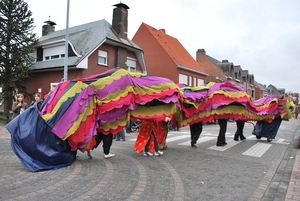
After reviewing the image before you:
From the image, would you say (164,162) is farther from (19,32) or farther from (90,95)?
(19,32)

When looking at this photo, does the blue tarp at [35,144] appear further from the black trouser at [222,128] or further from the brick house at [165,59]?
the brick house at [165,59]

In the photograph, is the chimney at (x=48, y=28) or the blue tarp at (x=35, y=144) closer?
the blue tarp at (x=35, y=144)

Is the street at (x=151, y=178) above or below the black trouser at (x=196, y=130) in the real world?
below

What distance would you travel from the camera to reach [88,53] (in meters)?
18.4

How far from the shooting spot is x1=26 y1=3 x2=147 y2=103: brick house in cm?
1920

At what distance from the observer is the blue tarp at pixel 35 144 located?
5262mm

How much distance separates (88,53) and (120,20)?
5961 millimetres

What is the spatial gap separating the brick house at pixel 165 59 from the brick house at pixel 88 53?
496 centimetres

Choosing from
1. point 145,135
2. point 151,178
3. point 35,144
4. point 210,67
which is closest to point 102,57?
point 145,135

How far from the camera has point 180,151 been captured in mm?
8203

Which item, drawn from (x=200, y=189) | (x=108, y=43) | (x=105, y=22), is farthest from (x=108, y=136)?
(x=105, y=22)

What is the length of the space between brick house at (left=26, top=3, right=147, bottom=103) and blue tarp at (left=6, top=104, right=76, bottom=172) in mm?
13483

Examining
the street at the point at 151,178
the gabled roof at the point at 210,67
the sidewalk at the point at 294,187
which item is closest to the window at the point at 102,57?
the street at the point at 151,178

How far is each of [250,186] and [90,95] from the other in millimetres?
3828
